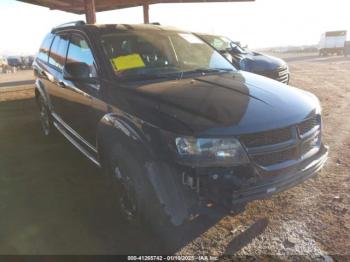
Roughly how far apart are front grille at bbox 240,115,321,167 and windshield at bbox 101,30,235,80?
1317 millimetres

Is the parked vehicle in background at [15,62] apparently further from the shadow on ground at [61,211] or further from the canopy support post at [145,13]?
the shadow on ground at [61,211]

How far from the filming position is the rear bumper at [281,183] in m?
2.50

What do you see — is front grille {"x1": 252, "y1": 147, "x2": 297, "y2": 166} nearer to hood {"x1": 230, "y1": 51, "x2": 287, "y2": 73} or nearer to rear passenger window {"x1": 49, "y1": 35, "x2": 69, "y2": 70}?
rear passenger window {"x1": 49, "y1": 35, "x2": 69, "y2": 70}

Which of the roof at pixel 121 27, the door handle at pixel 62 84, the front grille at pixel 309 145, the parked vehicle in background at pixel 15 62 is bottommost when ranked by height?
the parked vehicle in background at pixel 15 62

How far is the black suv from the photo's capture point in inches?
99.9

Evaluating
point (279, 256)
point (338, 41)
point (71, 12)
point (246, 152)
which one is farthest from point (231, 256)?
point (338, 41)

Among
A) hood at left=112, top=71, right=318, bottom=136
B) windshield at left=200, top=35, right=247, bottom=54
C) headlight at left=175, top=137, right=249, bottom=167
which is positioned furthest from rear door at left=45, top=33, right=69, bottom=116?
windshield at left=200, top=35, right=247, bottom=54

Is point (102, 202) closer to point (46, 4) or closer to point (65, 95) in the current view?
point (65, 95)

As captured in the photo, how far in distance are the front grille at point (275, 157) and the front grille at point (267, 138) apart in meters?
0.09

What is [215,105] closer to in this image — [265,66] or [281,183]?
[281,183]

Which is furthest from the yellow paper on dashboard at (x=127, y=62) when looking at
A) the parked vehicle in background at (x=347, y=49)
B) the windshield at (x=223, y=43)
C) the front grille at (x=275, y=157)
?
the parked vehicle in background at (x=347, y=49)

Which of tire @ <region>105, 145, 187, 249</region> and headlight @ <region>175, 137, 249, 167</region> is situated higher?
headlight @ <region>175, 137, 249, 167</region>

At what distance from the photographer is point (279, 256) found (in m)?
2.81

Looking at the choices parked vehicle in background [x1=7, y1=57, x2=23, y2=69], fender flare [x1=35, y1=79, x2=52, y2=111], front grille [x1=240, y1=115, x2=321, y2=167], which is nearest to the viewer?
front grille [x1=240, y1=115, x2=321, y2=167]
